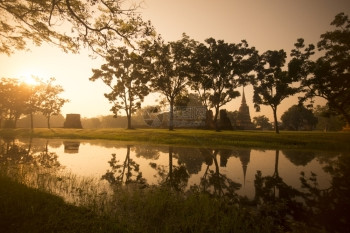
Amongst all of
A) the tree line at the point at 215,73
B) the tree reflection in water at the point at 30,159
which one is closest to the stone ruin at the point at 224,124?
the tree line at the point at 215,73

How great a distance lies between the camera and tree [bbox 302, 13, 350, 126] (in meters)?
33.9

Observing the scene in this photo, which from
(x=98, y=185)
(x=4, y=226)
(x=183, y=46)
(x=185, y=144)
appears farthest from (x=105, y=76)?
(x=4, y=226)

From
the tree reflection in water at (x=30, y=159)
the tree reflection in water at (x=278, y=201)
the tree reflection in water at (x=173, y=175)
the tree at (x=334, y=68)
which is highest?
the tree at (x=334, y=68)

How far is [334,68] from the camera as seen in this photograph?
35.1 meters

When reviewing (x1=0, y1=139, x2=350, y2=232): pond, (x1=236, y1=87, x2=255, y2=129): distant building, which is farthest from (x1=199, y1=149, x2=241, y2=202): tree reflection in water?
(x1=236, y1=87, x2=255, y2=129): distant building

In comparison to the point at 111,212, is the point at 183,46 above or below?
above

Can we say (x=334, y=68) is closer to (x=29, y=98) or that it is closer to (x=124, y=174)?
(x=124, y=174)

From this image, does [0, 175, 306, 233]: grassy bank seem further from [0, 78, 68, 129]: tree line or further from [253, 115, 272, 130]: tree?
[253, 115, 272, 130]: tree

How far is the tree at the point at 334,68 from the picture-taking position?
33.9 m

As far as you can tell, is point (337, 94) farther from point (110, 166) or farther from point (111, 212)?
point (111, 212)

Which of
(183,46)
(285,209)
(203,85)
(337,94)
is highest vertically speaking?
(183,46)

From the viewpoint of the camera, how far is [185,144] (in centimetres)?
3030

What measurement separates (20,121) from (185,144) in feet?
345

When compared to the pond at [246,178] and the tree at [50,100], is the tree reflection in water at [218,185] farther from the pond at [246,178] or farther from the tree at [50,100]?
the tree at [50,100]
